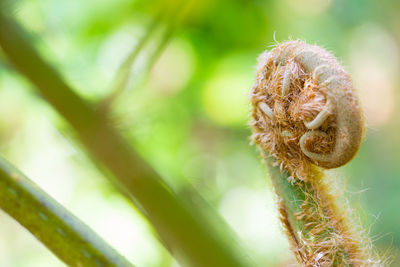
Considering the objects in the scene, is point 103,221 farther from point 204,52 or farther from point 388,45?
point 388,45

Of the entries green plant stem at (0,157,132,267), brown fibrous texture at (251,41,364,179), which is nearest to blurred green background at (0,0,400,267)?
brown fibrous texture at (251,41,364,179)

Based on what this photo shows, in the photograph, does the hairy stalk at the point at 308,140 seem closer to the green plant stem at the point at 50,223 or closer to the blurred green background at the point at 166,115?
the green plant stem at the point at 50,223

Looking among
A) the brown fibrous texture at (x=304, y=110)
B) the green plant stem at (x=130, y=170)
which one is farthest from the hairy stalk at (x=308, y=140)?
the green plant stem at (x=130, y=170)

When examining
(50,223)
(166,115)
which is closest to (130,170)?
(50,223)

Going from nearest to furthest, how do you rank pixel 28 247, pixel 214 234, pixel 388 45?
pixel 214 234
pixel 28 247
pixel 388 45

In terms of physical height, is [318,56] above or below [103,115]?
above

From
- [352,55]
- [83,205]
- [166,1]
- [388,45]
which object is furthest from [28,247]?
[388,45]

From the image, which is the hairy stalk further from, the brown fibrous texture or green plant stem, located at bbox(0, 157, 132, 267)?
green plant stem, located at bbox(0, 157, 132, 267)
